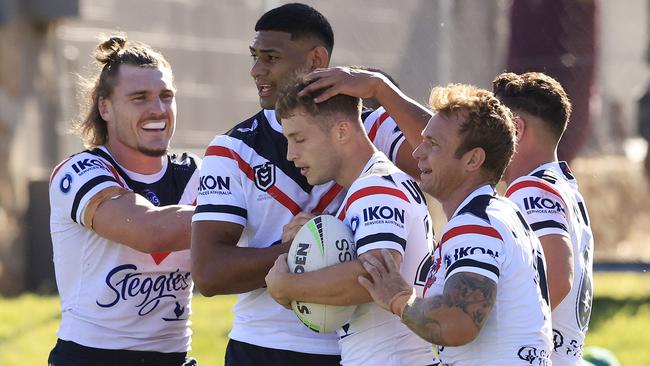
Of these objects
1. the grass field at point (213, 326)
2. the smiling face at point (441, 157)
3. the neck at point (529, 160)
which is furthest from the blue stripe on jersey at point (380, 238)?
the grass field at point (213, 326)

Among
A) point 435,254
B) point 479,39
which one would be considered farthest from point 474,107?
point 479,39

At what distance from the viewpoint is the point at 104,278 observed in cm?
552

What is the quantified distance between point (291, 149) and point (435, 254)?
2.32 ft

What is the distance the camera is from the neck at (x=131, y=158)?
5.74m

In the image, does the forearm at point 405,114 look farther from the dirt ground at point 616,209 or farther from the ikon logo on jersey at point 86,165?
the dirt ground at point 616,209

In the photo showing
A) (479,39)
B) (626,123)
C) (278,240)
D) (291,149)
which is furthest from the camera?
(626,123)

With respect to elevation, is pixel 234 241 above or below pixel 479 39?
below

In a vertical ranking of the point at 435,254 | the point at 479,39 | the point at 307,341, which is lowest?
the point at 307,341

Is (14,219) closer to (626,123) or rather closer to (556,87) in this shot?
(626,123)

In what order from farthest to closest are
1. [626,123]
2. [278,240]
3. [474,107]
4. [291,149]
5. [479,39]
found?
[626,123]
[479,39]
[278,240]
[291,149]
[474,107]

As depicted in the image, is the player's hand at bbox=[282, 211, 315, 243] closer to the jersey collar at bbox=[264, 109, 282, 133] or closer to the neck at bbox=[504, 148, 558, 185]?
the jersey collar at bbox=[264, 109, 282, 133]

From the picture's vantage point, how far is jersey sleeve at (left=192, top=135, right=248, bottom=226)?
4959 millimetres

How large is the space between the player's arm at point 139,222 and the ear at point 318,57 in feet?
2.70

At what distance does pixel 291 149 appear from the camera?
4.71 meters
